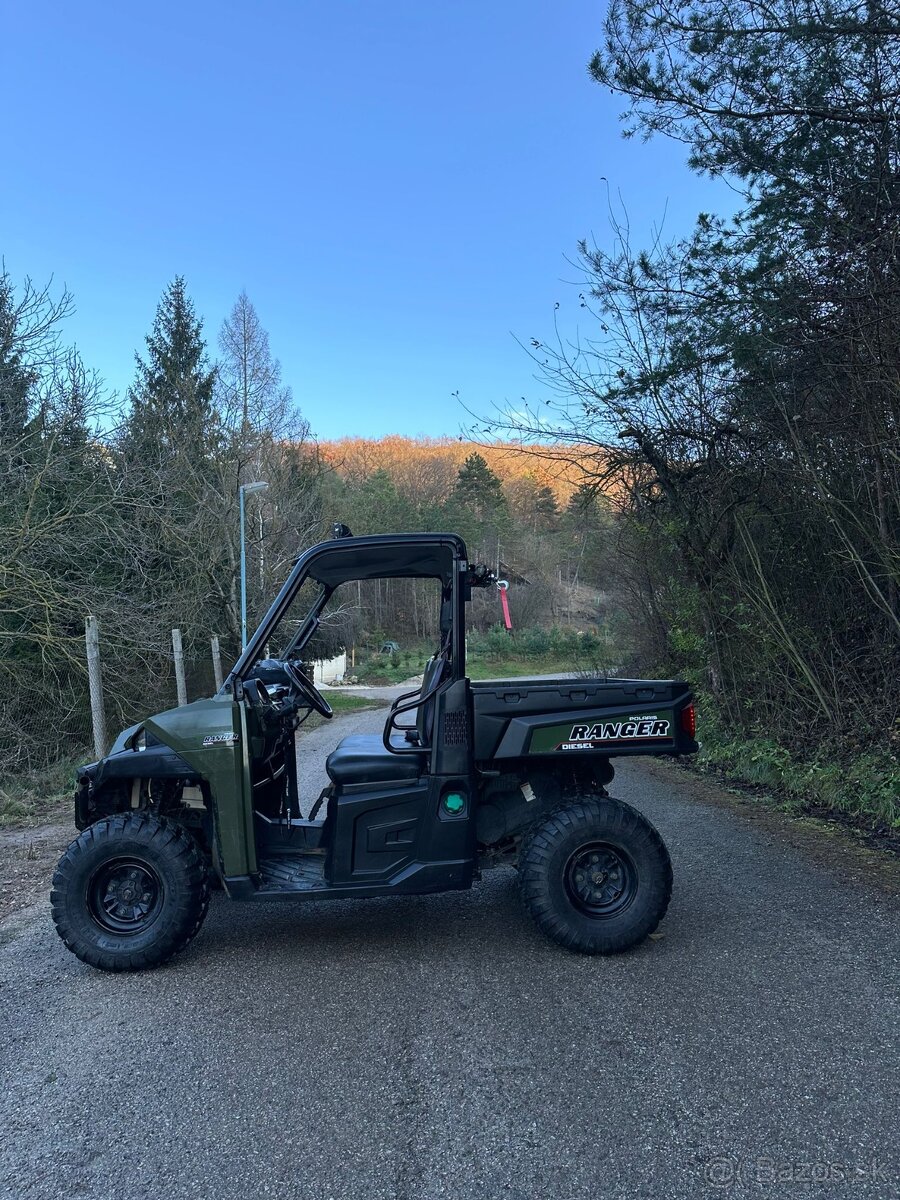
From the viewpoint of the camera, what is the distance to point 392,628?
29.9 meters

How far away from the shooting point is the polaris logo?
395cm

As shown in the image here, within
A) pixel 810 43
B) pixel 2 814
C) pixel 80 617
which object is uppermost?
pixel 810 43

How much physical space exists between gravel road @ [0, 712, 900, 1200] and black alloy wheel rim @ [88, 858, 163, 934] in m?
0.25

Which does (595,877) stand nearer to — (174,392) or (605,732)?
(605,732)

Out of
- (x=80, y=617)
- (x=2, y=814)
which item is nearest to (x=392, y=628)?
(x=80, y=617)

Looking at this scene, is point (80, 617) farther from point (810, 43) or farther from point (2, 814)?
point (810, 43)

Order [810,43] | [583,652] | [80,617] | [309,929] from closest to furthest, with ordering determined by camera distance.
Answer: [309,929], [810,43], [80,617], [583,652]

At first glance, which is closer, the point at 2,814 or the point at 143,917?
the point at 143,917

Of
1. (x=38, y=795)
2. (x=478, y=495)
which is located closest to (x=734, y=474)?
(x=38, y=795)

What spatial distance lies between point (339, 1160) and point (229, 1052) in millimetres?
828

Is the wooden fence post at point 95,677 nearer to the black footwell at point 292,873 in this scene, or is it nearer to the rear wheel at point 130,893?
the rear wheel at point 130,893

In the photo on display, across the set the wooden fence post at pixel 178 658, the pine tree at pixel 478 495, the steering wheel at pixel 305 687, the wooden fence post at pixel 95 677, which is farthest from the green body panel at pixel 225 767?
the pine tree at pixel 478 495

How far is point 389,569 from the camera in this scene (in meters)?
4.39

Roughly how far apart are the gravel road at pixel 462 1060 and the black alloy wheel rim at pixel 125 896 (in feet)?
0.83
